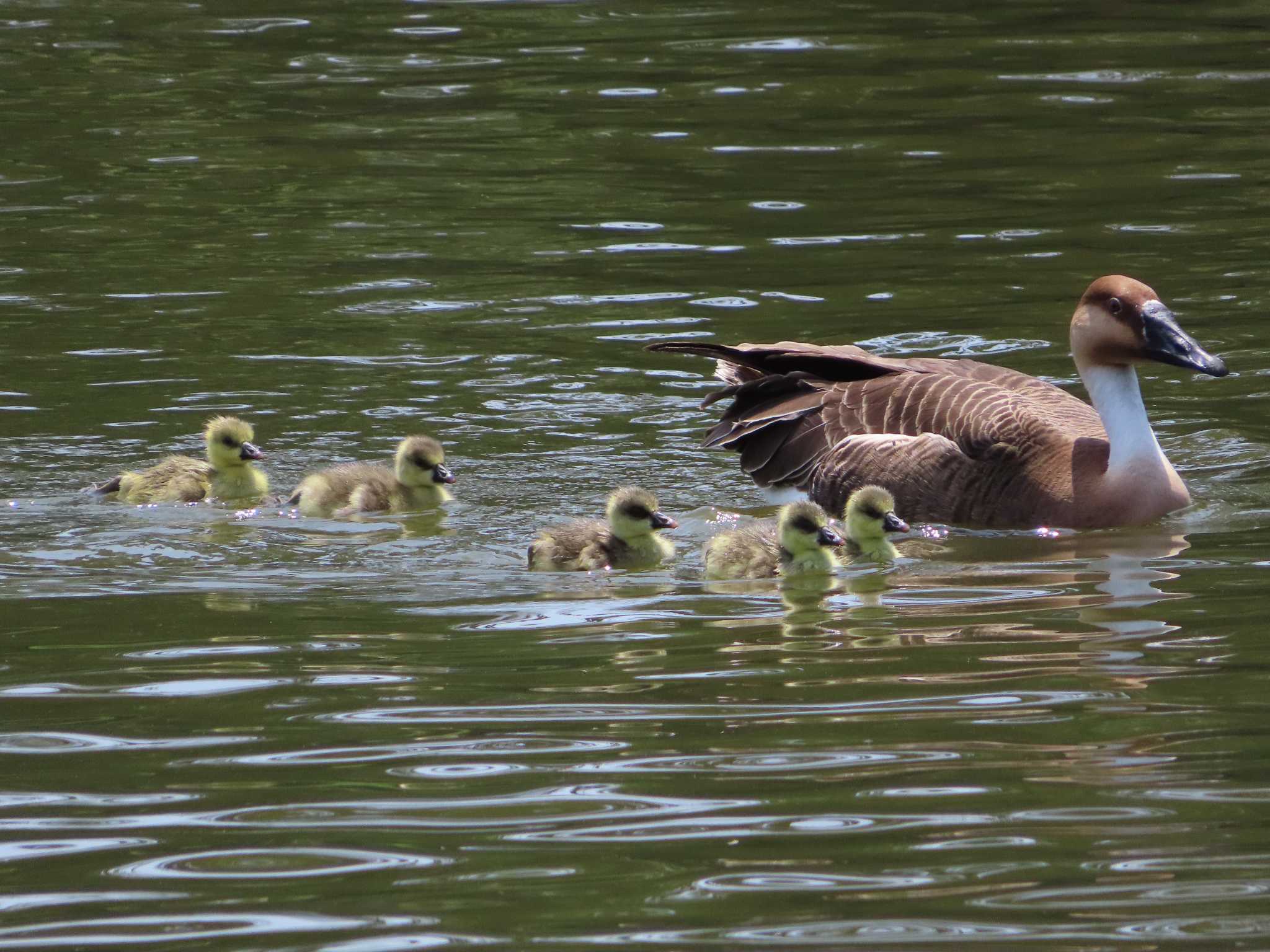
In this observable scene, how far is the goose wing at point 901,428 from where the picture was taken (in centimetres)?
938

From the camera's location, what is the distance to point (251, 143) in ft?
56.2

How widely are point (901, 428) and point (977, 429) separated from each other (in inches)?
15.5

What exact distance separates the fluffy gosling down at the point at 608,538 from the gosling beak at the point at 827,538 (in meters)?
0.63

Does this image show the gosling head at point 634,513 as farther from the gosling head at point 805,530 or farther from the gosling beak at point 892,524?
the gosling beak at point 892,524

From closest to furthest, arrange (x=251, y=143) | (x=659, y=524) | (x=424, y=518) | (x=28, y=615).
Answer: (x=28, y=615) → (x=659, y=524) → (x=424, y=518) → (x=251, y=143)

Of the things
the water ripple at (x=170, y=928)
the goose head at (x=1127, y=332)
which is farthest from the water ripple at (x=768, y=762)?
the goose head at (x=1127, y=332)

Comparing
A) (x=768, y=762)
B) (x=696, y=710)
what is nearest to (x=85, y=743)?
(x=696, y=710)

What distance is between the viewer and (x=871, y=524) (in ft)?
28.2

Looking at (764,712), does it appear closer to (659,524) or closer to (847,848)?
(847,848)

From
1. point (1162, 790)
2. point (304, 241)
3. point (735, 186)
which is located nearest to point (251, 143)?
point (304, 241)

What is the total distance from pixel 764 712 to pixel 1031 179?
10.3 meters

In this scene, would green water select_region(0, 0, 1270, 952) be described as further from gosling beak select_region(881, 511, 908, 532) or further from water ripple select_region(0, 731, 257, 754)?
gosling beak select_region(881, 511, 908, 532)

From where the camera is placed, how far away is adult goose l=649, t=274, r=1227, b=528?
9250 mm

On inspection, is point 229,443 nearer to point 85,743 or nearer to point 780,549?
point 780,549
